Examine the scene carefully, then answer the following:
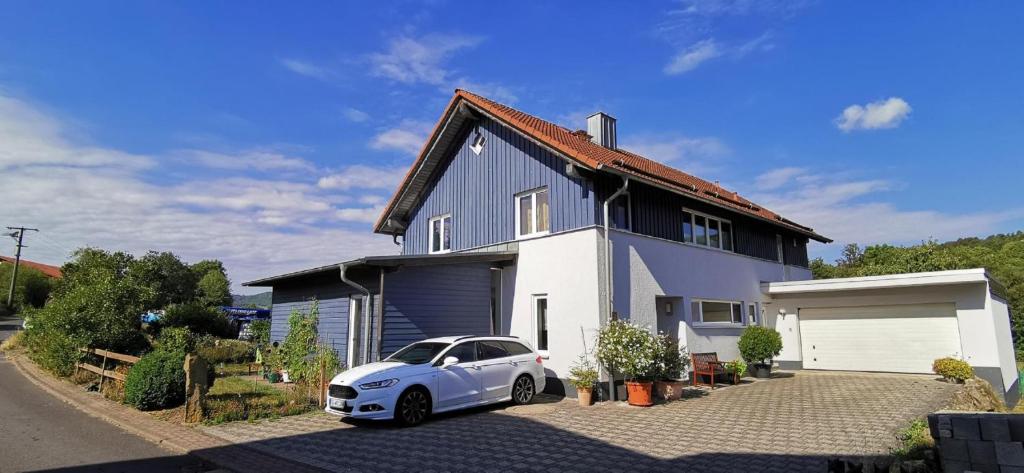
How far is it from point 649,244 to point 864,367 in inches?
379

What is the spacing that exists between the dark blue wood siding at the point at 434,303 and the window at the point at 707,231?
6.17m

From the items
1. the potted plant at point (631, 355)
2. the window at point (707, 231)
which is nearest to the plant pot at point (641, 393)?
the potted plant at point (631, 355)

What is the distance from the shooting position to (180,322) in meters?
27.2

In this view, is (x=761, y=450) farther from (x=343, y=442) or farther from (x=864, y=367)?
(x=864, y=367)

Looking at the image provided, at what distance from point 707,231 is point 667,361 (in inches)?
247

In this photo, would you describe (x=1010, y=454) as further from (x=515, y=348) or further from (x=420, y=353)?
(x=420, y=353)

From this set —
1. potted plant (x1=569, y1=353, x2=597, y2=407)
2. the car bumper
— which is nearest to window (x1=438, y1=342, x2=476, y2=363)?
the car bumper

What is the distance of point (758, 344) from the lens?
15.6 metres

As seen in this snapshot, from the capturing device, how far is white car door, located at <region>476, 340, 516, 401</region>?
10.5m

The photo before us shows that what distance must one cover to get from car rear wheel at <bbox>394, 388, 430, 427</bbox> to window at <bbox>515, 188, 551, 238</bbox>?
5.64 metres

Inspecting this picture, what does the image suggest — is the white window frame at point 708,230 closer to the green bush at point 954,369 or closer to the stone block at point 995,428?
the green bush at point 954,369

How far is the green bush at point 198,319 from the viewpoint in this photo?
88.3 ft

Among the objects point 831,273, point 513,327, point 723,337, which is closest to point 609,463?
point 513,327

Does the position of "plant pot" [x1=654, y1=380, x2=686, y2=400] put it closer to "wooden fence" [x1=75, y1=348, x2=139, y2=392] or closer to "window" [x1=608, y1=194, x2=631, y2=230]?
"window" [x1=608, y1=194, x2=631, y2=230]
